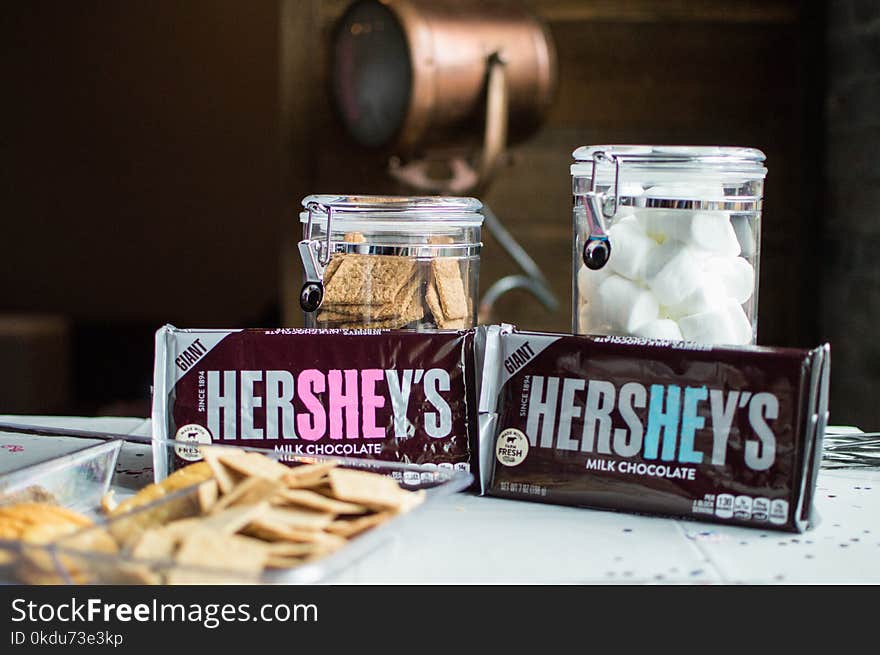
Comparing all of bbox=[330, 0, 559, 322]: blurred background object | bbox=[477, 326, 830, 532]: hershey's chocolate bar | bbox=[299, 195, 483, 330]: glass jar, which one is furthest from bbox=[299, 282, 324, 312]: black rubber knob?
bbox=[330, 0, 559, 322]: blurred background object

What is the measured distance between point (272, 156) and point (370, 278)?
3.61 m

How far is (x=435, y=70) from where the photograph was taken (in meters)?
1.83

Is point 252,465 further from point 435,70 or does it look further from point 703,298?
point 435,70

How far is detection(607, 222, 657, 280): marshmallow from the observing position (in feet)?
2.48

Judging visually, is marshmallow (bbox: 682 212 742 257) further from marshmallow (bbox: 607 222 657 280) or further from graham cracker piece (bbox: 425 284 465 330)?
graham cracker piece (bbox: 425 284 465 330)

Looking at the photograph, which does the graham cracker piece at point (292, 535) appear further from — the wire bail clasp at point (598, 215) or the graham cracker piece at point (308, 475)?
the wire bail clasp at point (598, 215)

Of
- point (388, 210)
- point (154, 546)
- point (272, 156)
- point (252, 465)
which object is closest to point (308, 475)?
point (252, 465)

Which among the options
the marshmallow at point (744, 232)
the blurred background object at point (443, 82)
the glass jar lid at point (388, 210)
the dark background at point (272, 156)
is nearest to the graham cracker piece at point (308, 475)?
the glass jar lid at point (388, 210)

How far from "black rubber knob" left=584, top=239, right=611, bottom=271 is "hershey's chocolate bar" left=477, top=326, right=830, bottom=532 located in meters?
0.06

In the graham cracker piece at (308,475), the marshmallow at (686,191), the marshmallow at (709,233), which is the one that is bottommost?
the graham cracker piece at (308,475)

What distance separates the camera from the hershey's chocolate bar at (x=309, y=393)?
2.50ft
